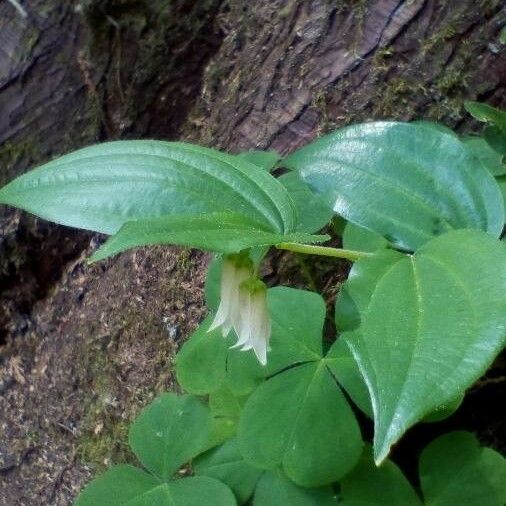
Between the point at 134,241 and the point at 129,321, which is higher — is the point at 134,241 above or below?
above

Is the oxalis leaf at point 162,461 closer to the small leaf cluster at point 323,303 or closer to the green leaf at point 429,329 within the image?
the small leaf cluster at point 323,303

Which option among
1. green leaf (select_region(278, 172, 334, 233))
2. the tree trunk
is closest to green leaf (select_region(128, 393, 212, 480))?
the tree trunk

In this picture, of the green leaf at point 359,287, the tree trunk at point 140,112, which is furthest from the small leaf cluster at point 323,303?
the tree trunk at point 140,112

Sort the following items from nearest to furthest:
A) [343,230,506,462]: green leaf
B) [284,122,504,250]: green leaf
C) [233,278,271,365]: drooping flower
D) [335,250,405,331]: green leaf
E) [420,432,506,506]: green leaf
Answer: [343,230,506,462]: green leaf < [335,250,405,331]: green leaf < [233,278,271,365]: drooping flower < [284,122,504,250]: green leaf < [420,432,506,506]: green leaf

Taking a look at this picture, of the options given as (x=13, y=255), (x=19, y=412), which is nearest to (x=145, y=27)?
(x=13, y=255)

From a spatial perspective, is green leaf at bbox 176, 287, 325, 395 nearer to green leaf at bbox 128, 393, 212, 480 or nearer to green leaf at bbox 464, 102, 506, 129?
green leaf at bbox 128, 393, 212, 480

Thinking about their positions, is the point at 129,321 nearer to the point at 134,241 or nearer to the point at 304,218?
the point at 304,218
